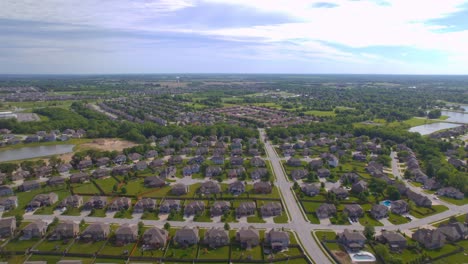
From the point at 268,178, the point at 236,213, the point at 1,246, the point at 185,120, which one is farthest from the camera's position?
the point at 185,120

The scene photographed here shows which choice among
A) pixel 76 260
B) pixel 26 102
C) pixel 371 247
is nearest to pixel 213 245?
pixel 76 260

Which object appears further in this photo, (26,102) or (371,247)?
(26,102)

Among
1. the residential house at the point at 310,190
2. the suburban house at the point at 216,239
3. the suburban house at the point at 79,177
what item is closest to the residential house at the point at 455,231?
the residential house at the point at 310,190

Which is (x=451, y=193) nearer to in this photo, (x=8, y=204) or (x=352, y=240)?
(x=352, y=240)

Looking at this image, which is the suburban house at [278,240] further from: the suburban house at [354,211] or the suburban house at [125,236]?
the suburban house at [125,236]

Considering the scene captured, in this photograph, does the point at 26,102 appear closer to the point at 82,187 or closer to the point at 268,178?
the point at 82,187

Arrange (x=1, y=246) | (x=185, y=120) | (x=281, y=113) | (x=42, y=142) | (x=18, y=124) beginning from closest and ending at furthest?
(x=1, y=246)
(x=42, y=142)
(x=18, y=124)
(x=185, y=120)
(x=281, y=113)

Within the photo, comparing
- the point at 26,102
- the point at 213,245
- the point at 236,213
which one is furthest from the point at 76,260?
the point at 26,102
